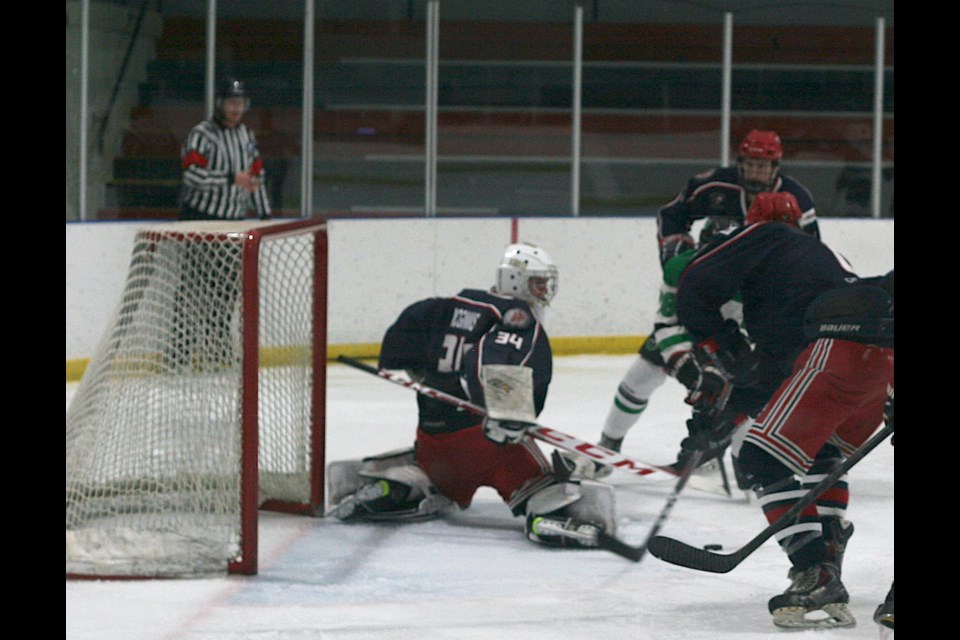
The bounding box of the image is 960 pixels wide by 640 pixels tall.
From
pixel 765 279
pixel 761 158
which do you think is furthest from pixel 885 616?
pixel 761 158

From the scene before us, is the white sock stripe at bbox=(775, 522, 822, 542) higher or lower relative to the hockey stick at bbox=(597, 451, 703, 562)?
higher

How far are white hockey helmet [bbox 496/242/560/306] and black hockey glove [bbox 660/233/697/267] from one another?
0.81 meters

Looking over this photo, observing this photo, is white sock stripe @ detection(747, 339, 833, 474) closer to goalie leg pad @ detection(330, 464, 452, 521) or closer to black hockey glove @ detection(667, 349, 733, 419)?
black hockey glove @ detection(667, 349, 733, 419)

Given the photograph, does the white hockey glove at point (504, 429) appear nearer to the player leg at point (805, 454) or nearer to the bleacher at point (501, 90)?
the player leg at point (805, 454)

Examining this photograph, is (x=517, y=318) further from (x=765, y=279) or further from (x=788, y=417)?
(x=788, y=417)

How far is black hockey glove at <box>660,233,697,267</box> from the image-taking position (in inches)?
177

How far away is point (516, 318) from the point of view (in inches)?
143

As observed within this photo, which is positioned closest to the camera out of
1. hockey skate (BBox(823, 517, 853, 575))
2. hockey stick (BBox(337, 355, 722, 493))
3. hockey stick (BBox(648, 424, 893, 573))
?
hockey stick (BBox(648, 424, 893, 573))

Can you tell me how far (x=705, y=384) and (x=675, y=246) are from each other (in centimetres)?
85

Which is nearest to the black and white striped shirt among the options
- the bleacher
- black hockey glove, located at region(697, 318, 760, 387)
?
the bleacher

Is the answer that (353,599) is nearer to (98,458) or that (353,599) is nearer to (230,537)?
(230,537)

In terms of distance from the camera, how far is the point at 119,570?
329 cm
